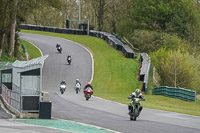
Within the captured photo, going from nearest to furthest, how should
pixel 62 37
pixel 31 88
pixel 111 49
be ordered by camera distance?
pixel 31 88, pixel 111 49, pixel 62 37

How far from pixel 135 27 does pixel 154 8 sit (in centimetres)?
449

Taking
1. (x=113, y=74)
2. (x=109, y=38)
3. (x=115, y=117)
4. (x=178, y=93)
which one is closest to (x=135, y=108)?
(x=115, y=117)

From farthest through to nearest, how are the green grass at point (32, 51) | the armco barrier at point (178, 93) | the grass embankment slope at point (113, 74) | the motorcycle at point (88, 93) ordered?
the green grass at point (32, 51)
the grass embankment slope at point (113, 74)
the armco barrier at point (178, 93)
the motorcycle at point (88, 93)

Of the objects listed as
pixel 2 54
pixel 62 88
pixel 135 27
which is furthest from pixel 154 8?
pixel 62 88

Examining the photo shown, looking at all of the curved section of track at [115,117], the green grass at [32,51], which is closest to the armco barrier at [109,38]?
the green grass at [32,51]

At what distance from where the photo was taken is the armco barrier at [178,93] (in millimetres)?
34350

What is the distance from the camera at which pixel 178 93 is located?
3572cm

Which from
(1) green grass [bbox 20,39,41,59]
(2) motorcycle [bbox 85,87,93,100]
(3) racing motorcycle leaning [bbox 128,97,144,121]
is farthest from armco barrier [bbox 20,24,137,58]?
(3) racing motorcycle leaning [bbox 128,97,144,121]

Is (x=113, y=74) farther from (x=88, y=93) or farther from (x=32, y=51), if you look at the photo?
(x=88, y=93)

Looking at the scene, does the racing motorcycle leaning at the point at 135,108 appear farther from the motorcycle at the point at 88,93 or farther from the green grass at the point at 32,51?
the green grass at the point at 32,51

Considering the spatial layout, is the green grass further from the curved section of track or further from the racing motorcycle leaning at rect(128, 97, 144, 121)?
the racing motorcycle leaning at rect(128, 97, 144, 121)

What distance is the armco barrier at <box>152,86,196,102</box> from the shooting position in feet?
113

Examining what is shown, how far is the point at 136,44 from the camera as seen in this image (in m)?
74.2

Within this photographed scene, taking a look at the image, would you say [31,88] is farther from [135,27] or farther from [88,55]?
[135,27]
